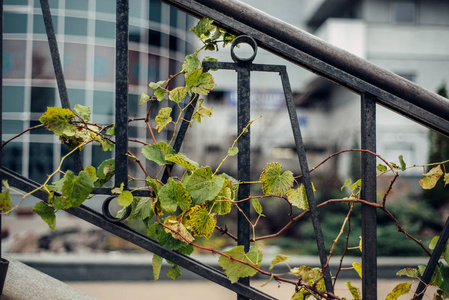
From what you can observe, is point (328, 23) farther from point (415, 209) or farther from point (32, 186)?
point (32, 186)

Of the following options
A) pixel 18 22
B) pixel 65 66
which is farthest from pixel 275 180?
pixel 18 22

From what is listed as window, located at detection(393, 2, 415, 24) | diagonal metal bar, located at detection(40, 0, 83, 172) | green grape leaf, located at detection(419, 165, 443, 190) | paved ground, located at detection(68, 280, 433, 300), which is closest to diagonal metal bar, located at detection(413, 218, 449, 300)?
green grape leaf, located at detection(419, 165, 443, 190)

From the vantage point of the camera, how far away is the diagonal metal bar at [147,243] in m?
0.89

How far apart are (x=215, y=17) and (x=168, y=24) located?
1299 cm

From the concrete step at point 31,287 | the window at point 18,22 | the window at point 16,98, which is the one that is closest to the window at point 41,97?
the window at point 16,98

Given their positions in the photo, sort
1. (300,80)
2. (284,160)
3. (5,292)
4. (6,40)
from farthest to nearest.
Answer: (300,80)
(6,40)
(284,160)
(5,292)

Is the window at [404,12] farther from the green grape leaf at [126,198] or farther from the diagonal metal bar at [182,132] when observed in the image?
the green grape leaf at [126,198]

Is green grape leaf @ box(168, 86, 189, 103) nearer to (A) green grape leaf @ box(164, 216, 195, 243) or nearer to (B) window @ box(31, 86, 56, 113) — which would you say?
(A) green grape leaf @ box(164, 216, 195, 243)

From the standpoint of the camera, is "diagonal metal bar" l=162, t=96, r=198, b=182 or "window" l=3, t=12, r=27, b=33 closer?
"diagonal metal bar" l=162, t=96, r=198, b=182

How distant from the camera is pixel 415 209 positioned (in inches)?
295

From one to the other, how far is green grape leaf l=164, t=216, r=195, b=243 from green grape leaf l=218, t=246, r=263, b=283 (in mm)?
81

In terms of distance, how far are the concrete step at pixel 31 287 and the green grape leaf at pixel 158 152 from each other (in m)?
0.46

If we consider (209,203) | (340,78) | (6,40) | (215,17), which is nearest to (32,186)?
(209,203)

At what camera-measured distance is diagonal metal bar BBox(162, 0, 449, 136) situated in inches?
35.4
